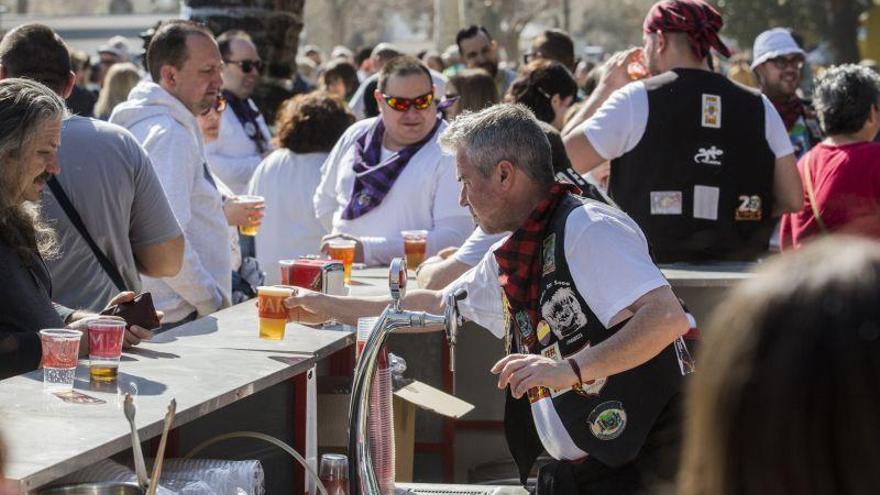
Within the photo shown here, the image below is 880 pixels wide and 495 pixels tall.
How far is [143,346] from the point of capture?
451 centimetres

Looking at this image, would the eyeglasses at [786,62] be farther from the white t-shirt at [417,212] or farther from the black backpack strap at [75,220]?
the black backpack strap at [75,220]

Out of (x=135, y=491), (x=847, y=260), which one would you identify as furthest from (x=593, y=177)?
(x=847, y=260)

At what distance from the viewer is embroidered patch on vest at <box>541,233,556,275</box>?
388cm

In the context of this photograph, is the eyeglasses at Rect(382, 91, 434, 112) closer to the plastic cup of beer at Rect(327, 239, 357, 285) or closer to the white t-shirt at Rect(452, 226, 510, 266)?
the plastic cup of beer at Rect(327, 239, 357, 285)

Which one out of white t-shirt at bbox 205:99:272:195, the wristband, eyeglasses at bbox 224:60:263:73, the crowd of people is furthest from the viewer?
eyeglasses at bbox 224:60:263:73

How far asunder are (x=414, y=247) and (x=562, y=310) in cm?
257

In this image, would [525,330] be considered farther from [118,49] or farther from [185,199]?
[118,49]

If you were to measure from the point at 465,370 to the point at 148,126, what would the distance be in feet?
5.97

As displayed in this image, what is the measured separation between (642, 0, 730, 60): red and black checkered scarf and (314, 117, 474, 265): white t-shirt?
44.0 inches

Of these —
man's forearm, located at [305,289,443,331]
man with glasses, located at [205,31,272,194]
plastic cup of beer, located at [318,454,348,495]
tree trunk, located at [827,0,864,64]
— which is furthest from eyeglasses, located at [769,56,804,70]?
tree trunk, located at [827,0,864,64]

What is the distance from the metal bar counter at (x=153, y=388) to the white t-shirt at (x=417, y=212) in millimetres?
1621

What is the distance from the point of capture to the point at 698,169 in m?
6.58

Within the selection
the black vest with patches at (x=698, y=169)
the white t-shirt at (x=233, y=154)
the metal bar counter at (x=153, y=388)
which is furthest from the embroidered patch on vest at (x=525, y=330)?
the white t-shirt at (x=233, y=154)

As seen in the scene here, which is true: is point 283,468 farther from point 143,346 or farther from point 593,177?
point 593,177
